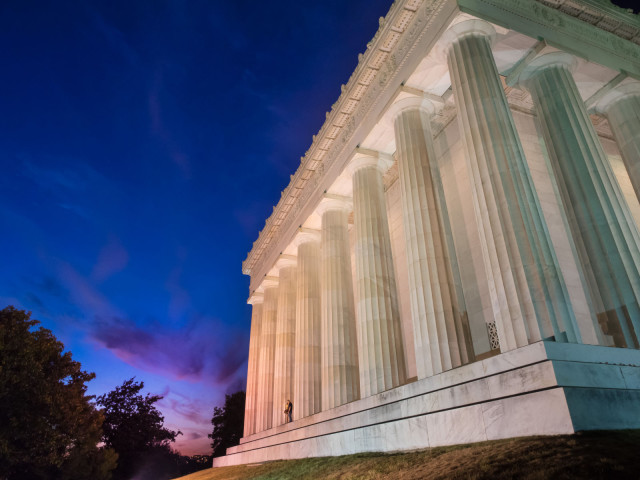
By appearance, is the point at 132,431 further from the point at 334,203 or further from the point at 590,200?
the point at 590,200

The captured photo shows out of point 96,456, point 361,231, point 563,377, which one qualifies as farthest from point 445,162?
point 96,456

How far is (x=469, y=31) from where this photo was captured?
23.1 metres

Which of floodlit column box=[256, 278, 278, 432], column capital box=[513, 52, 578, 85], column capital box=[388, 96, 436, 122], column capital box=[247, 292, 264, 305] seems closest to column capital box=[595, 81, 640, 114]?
column capital box=[513, 52, 578, 85]

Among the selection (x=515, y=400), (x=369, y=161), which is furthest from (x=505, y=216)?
(x=369, y=161)

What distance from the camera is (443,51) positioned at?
24453 millimetres

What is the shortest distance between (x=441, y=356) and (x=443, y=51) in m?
16.6

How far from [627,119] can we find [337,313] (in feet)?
75.6

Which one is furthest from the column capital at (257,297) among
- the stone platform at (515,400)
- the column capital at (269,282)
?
the stone platform at (515,400)

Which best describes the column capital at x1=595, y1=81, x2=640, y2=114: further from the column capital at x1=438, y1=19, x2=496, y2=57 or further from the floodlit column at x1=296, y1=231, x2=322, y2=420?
the floodlit column at x1=296, y1=231, x2=322, y2=420

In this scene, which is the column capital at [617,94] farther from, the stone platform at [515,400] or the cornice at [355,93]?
the stone platform at [515,400]

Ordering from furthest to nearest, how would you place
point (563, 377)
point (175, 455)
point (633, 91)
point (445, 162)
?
point (175, 455) → point (445, 162) → point (633, 91) → point (563, 377)

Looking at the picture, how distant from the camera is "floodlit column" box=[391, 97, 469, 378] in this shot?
21.4m

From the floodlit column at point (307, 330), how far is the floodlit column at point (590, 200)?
923 inches

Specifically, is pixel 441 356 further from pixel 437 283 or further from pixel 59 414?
pixel 59 414
